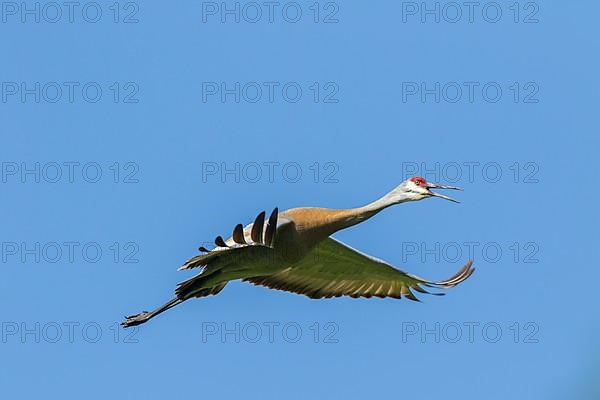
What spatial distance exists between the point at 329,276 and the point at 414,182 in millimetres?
3083

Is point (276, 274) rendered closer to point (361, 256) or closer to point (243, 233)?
point (361, 256)

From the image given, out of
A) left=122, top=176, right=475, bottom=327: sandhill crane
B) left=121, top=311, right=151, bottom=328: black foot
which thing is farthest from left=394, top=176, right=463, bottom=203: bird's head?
left=121, top=311, right=151, bottom=328: black foot

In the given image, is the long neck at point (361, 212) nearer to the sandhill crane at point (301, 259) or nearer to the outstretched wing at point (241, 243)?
the sandhill crane at point (301, 259)

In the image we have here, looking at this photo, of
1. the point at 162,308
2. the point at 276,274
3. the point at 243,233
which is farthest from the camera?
the point at 276,274

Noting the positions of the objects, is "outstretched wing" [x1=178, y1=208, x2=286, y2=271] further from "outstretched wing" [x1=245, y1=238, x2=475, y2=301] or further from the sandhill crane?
"outstretched wing" [x1=245, y1=238, x2=475, y2=301]

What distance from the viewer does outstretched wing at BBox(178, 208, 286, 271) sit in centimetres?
1881

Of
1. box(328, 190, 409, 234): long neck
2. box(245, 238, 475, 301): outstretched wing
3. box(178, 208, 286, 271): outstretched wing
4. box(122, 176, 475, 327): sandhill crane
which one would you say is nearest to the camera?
box(178, 208, 286, 271): outstretched wing

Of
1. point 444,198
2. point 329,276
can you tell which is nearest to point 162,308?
point 329,276

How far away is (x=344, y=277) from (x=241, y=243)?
4.34 m

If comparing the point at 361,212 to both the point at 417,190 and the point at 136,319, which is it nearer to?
the point at 417,190

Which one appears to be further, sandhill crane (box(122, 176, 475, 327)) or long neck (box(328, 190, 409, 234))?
long neck (box(328, 190, 409, 234))

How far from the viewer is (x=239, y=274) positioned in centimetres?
2019

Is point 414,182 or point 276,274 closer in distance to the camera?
point 414,182

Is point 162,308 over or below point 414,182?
below
